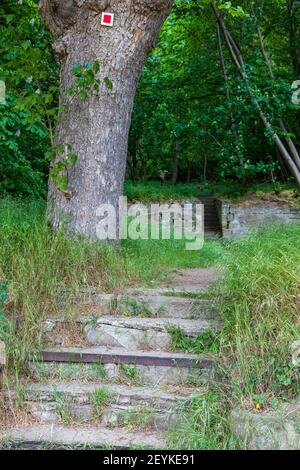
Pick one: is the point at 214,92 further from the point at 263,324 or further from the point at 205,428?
the point at 205,428

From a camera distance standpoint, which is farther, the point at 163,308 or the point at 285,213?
the point at 285,213

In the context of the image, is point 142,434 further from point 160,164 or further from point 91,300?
point 160,164

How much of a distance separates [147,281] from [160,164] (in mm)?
10624

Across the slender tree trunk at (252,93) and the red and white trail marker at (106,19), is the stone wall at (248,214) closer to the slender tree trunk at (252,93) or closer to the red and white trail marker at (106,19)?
the slender tree trunk at (252,93)

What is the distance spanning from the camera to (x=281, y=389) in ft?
7.83

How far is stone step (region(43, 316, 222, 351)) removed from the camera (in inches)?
117

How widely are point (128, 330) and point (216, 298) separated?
0.63 m

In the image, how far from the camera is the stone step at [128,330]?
298 cm

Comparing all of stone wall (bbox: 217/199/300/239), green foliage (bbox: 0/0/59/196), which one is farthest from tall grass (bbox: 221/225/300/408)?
stone wall (bbox: 217/199/300/239)

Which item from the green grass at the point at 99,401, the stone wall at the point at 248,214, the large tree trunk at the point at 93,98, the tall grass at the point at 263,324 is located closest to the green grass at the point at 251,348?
the tall grass at the point at 263,324

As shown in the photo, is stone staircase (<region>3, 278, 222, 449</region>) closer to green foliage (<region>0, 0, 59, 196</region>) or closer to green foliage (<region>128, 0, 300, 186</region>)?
green foliage (<region>0, 0, 59, 196</region>)

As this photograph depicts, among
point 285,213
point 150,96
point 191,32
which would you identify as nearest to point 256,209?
point 285,213

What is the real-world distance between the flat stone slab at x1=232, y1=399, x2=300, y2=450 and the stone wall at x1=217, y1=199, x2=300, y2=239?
719 cm

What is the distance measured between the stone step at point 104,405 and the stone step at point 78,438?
0.20 feet
